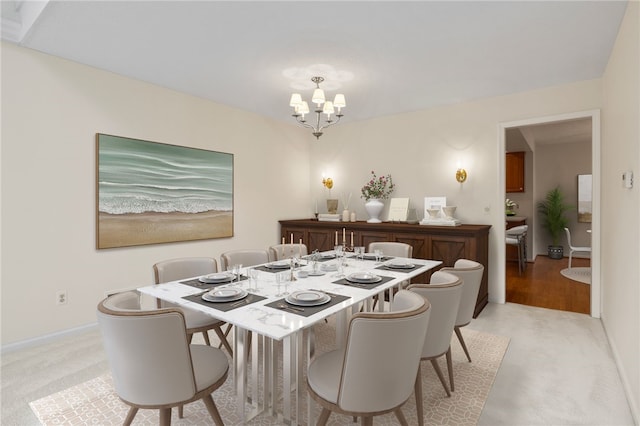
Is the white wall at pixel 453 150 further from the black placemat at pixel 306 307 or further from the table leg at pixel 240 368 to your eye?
the table leg at pixel 240 368

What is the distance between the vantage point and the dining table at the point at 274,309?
170 centimetres

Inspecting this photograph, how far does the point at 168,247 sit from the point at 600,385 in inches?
164

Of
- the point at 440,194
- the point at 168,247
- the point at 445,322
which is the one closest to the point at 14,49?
the point at 168,247

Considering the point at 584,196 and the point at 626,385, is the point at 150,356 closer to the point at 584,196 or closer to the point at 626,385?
the point at 626,385

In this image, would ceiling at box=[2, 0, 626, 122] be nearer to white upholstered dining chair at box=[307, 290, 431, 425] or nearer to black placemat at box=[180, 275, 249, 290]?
black placemat at box=[180, 275, 249, 290]

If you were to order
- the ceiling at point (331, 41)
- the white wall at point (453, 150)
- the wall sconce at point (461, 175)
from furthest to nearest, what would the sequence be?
the wall sconce at point (461, 175) < the white wall at point (453, 150) < the ceiling at point (331, 41)

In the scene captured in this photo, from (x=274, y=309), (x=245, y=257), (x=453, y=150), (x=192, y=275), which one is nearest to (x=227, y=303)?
(x=274, y=309)

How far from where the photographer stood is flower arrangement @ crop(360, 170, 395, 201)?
5070 millimetres

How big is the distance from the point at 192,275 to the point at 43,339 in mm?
1594

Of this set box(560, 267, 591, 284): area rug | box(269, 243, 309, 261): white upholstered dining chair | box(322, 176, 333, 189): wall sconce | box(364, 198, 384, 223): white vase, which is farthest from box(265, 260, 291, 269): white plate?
box(560, 267, 591, 284): area rug

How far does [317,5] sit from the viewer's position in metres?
2.30

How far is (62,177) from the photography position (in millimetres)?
3184

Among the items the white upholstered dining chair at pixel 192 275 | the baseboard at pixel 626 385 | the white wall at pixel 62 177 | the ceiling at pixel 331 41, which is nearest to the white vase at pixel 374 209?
the ceiling at pixel 331 41

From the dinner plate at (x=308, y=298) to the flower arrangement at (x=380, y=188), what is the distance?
3250mm
